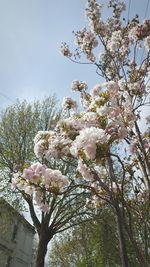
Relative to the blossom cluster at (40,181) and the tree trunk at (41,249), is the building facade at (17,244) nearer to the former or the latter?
the tree trunk at (41,249)

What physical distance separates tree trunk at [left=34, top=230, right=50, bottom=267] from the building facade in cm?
507

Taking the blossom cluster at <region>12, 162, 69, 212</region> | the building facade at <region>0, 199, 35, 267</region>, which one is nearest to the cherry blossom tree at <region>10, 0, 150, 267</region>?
the blossom cluster at <region>12, 162, 69, 212</region>

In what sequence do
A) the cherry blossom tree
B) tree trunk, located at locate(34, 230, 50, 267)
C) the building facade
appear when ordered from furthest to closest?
the building facade
tree trunk, located at locate(34, 230, 50, 267)
the cherry blossom tree

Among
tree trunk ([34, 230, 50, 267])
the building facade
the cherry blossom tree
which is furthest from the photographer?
the building facade

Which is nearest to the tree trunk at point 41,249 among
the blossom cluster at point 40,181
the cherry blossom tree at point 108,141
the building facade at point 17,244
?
the building facade at point 17,244

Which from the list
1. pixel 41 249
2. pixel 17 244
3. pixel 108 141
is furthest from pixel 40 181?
pixel 17 244

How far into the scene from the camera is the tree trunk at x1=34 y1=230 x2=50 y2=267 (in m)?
12.6

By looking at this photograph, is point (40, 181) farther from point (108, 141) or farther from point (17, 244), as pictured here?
point (17, 244)

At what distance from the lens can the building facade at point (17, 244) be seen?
21.4m

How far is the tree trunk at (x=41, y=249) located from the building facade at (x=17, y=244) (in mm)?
5071

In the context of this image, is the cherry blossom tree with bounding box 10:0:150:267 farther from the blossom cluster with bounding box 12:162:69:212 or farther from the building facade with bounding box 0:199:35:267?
the building facade with bounding box 0:199:35:267

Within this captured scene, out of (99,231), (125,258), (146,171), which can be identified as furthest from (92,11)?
(99,231)

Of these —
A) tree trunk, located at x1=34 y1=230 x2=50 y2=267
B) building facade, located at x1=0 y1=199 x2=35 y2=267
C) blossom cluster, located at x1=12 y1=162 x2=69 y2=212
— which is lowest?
blossom cluster, located at x1=12 y1=162 x2=69 y2=212

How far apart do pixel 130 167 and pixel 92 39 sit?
11.8 ft
